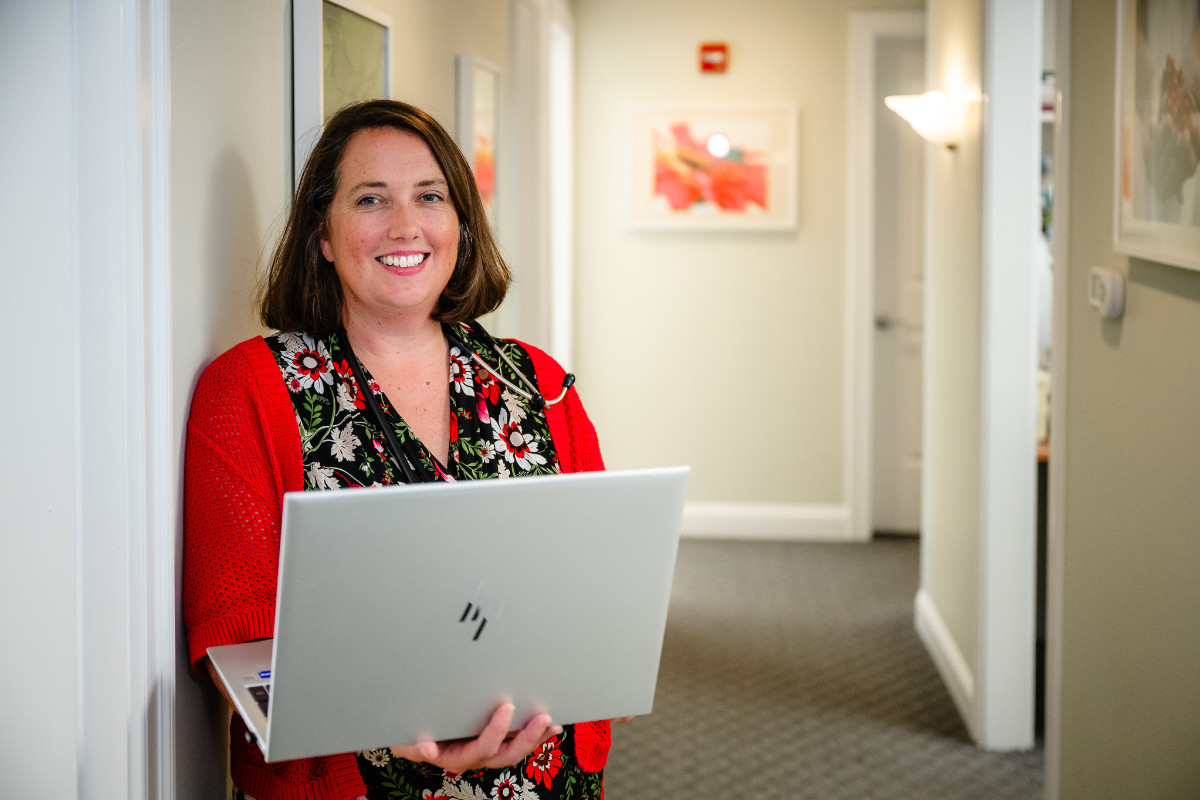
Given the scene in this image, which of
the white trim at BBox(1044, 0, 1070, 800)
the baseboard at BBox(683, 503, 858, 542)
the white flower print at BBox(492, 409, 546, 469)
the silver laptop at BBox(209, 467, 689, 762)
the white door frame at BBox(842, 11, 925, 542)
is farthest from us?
the baseboard at BBox(683, 503, 858, 542)

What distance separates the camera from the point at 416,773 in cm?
140

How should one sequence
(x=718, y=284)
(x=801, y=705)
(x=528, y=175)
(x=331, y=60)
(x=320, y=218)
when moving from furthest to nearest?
(x=718, y=284), (x=528, y=175), (x=801, y=705), (x=331, y=60), (x=320, y=218)

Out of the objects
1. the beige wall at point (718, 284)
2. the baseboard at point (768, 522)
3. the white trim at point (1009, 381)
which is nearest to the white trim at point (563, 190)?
the beige wall at point (718, 284)

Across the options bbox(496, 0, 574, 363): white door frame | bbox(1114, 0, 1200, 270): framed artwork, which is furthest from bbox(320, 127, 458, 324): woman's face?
bbox(496, 0, 574, 363): white door frame

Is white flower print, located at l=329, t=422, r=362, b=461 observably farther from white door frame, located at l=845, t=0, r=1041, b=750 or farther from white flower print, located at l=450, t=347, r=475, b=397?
white door frame, located at l=845, t=0, r=1041, b=750

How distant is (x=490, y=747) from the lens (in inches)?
46.1

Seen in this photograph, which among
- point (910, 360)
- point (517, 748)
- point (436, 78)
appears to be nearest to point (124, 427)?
point (517, 748)

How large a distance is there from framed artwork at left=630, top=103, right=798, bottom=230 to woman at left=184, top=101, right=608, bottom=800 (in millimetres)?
3538

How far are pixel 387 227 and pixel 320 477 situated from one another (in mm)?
333

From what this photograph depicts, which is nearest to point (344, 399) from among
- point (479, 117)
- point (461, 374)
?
point (461, 374)

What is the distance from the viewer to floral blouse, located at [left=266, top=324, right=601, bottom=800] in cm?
139

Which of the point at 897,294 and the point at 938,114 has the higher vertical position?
the point at 938,114

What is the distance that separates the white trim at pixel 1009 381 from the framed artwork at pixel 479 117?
4.34 feet

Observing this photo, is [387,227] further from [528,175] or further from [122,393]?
[528,175]
